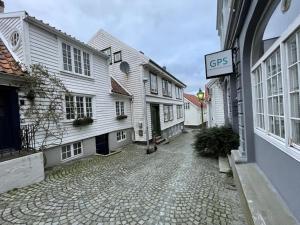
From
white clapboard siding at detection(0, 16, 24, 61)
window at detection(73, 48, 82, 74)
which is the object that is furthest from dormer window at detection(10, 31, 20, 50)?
window at detection(73, 48, 82, 74)

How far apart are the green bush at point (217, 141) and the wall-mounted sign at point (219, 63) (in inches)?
107

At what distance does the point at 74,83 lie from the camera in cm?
862

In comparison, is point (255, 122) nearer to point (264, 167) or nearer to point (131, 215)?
point (264, 167)

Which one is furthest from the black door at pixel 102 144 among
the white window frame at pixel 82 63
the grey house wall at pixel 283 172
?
A: the grey house wall at pixel 283 172

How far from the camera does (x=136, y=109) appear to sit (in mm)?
13125

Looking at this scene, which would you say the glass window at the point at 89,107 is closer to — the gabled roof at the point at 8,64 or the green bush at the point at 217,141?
the gabled roof at the point at 8,64

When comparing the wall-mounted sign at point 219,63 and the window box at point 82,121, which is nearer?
the wall-mounted sign at point 219,63

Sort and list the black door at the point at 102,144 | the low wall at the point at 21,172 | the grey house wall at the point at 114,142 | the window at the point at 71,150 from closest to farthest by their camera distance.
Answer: the low wall at the point at 21,172 → the window at the point at 71,150 → the black door at the point at 102,144 → the grey house wall at the point at 114,142

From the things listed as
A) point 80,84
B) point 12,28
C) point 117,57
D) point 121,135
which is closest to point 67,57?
point 80,84

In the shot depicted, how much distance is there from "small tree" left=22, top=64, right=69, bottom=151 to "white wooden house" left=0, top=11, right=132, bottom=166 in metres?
0.19

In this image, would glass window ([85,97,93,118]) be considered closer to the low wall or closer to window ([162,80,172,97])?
the low wall

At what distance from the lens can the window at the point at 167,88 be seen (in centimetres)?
1715

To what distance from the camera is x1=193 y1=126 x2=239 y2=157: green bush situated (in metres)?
7.58

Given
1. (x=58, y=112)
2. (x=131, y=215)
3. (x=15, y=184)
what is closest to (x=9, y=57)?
(x=58, y=112)
